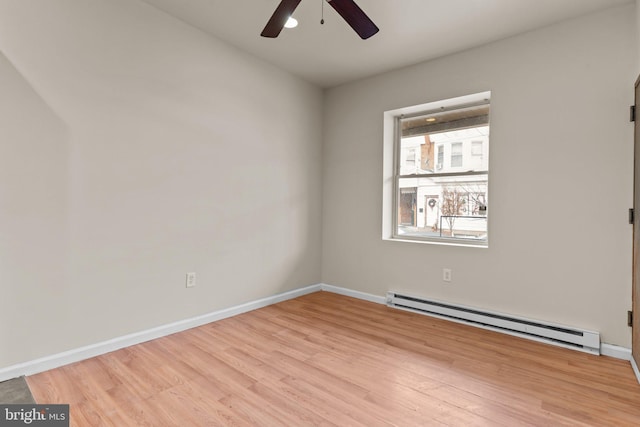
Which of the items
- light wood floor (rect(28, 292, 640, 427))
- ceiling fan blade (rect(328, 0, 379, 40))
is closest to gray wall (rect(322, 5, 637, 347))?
light wood floor (rect(28, 292, 640, 427))

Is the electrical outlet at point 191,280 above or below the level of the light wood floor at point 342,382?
above

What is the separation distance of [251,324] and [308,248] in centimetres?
139

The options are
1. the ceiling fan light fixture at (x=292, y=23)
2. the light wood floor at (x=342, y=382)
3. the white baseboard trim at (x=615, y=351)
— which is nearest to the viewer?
the light wood floor at (x=342, y=382)

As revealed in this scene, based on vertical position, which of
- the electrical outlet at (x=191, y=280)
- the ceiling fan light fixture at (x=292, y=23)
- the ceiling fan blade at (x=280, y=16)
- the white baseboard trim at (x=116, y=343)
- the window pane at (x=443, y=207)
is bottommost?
the white baseboard trim at (x=116, y=343)

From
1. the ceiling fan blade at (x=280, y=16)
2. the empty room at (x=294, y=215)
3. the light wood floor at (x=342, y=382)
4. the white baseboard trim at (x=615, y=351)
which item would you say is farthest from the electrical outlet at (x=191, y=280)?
the white baseboard trim at (x=615, y=351)

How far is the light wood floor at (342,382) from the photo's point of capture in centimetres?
173

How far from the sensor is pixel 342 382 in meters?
2.06

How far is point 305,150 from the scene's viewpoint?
13.5 feet

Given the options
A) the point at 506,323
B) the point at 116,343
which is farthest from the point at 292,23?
the point at 506,323

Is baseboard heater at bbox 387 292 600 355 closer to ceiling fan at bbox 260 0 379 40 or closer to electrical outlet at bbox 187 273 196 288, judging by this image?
electrical outlet at bbox 187 273 196 288

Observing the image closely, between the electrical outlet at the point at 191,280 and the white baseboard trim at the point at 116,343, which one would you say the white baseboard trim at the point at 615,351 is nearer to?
the white baseboard trim at the point at 116,343

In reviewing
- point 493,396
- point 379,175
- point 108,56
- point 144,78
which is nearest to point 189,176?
point 144,78

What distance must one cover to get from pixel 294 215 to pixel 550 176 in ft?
A: 8.66

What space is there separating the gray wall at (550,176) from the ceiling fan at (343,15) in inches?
67.0
